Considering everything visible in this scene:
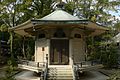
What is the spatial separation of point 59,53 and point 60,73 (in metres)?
3.25

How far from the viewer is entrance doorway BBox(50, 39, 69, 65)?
2302cm

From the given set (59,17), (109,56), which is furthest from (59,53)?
(109,56)

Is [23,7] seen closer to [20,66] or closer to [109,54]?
[20,66]

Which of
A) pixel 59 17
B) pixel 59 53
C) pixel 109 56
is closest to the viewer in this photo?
pixel 59 17

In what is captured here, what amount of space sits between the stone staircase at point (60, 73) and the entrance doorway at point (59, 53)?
1.97 metres

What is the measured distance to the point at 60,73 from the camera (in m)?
20.1

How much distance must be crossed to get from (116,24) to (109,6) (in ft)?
9.23

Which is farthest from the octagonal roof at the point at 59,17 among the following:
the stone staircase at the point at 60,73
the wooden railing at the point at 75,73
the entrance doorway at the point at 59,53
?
the wooden railing at the point at 75,73

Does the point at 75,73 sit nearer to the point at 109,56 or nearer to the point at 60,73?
the point at 60,73

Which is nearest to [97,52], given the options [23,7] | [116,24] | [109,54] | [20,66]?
[109,54]

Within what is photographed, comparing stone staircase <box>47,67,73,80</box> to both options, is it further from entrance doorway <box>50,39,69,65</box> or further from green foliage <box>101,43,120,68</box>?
green foliage <box>101,43,120,68</box>

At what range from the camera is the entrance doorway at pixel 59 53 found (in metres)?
23.0

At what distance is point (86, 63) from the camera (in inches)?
888

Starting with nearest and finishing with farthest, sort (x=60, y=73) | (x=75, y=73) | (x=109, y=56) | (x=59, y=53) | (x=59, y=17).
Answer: (x=75, y=73) → (x=60, y=73) → (x=59, y=17) → (x=59, y=53) → (x=109, y=56)
